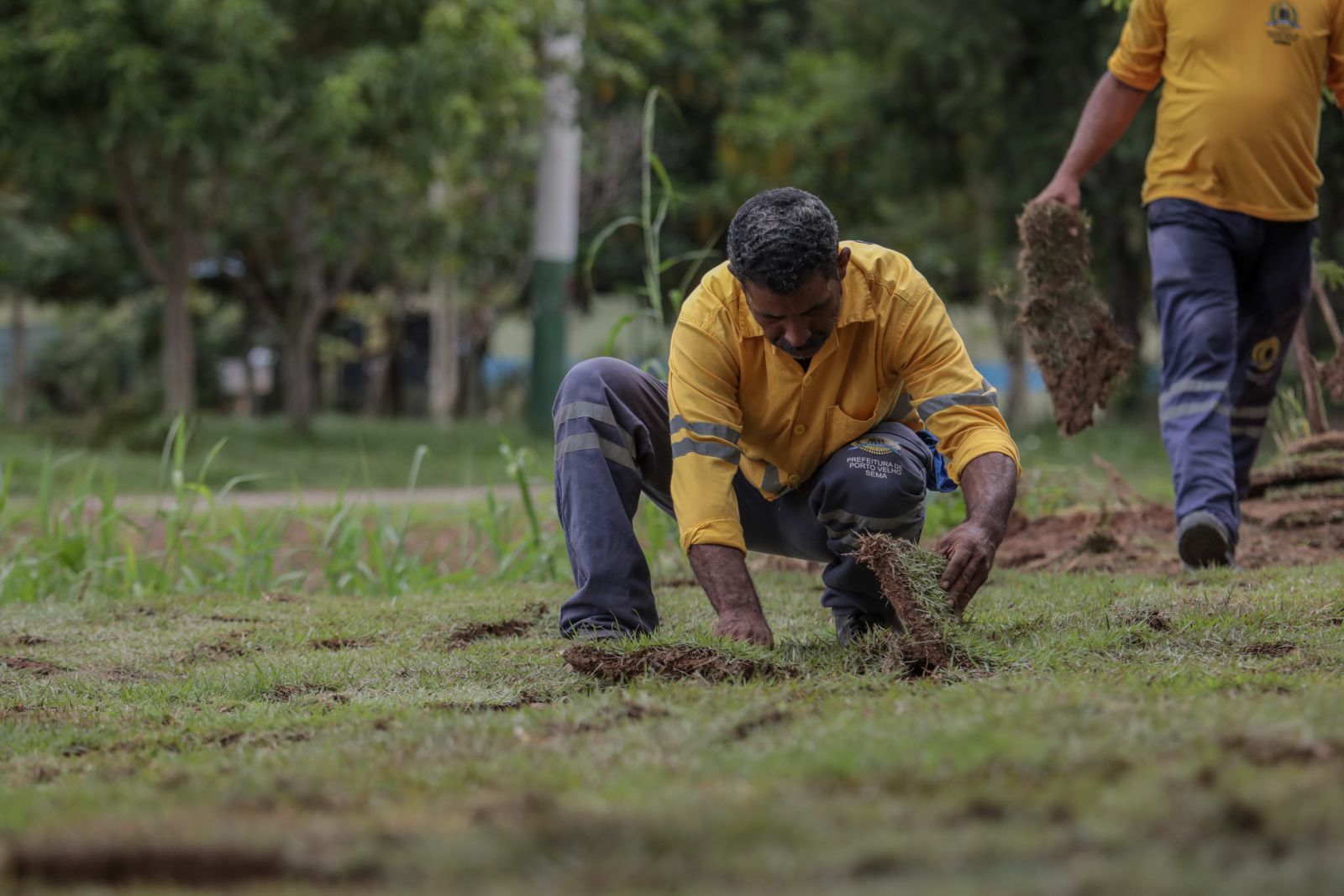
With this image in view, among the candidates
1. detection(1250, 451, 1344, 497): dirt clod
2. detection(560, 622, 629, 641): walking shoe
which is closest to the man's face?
detection(560, 622, 629, 641): walking shoe

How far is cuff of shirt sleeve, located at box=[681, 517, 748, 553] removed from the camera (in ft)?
10.6

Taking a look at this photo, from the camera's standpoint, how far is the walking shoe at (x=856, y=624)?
3.53 meters

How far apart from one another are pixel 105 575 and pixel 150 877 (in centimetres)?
400

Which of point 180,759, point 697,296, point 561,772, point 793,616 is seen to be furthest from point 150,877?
point 793,616

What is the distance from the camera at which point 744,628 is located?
3.23 meters

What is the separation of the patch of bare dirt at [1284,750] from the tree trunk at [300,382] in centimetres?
1598

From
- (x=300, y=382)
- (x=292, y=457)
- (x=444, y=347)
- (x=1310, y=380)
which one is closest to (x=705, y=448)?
(x=1310, y=380)

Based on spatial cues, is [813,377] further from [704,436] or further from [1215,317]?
[1215,317]

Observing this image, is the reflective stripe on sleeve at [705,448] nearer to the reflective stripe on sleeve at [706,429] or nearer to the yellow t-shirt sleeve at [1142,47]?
the reflective stripe on sleeve at [706,429]

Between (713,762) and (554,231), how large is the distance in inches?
555

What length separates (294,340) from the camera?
2009 cm

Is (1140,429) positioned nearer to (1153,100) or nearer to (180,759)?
(1153,100)

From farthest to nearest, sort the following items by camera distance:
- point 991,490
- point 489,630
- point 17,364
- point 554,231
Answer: point 17,364
point 554,231
point 489,630
point 991,490

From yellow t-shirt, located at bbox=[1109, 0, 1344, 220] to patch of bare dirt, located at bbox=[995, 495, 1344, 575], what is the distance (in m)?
1.11
